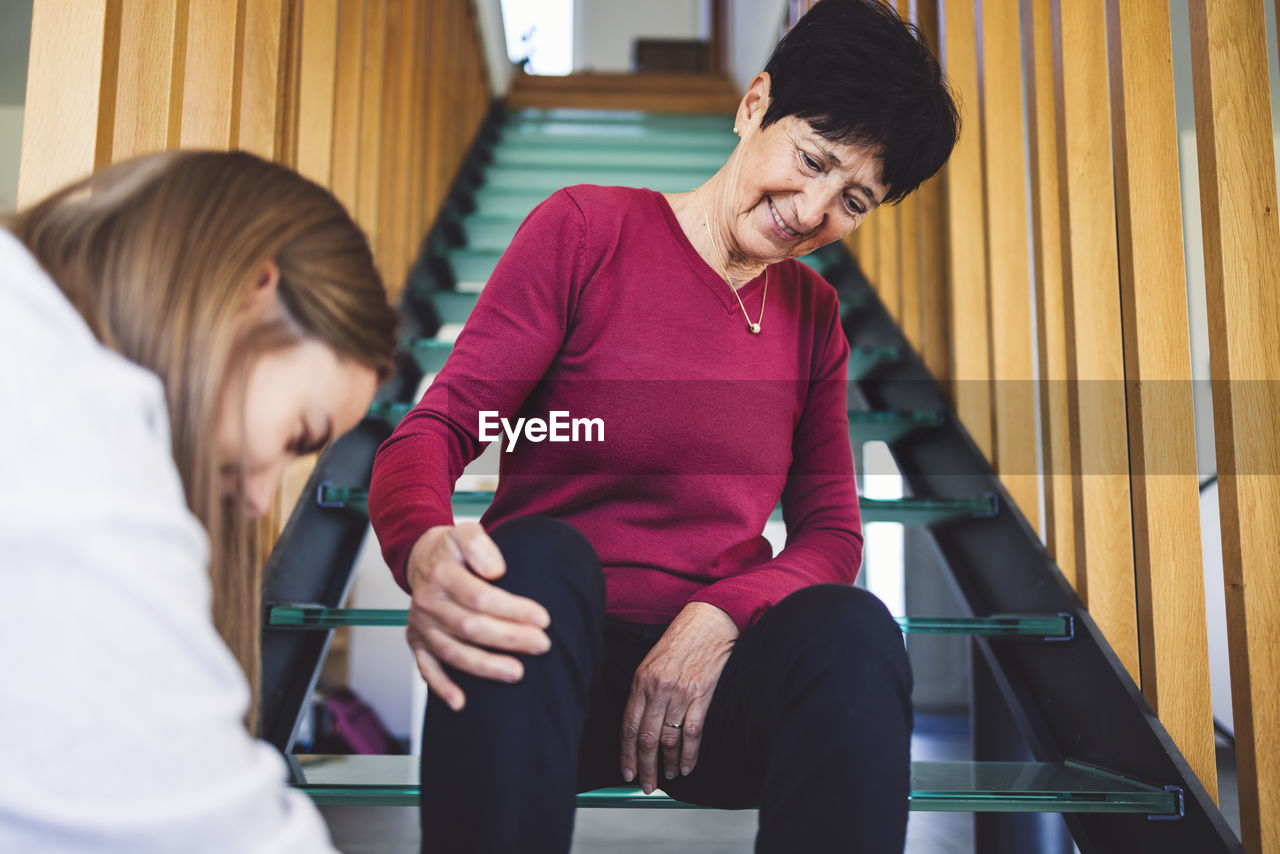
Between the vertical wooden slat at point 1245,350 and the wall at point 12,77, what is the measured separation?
91.9 inches

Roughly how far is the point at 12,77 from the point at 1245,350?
360cm

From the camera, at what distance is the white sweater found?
34 centimetres

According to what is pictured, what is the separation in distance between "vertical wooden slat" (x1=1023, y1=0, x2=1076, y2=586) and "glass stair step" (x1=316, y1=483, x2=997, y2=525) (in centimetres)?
12

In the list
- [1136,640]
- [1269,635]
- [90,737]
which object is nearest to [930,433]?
[1136,640]

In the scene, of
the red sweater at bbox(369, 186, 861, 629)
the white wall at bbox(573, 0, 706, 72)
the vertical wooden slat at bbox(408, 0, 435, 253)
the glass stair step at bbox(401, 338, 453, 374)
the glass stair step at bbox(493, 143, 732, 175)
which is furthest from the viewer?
the white wall at bbox(573, 0, 706, 72)

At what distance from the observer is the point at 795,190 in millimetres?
1005

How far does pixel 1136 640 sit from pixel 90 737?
123 cm

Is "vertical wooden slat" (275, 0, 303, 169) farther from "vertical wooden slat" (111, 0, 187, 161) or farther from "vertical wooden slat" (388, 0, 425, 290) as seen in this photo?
"vertical wooden slat" (388, 0, 425, 290)

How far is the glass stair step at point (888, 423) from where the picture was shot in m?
1.73

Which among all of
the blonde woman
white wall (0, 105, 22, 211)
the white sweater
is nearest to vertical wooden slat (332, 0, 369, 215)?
the blonde woman

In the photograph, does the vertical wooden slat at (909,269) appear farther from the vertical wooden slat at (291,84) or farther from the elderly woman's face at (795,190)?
the vertical wooden slat at (291,84)

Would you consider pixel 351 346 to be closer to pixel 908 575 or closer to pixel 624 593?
pixel 624 593

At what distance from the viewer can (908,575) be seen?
13.5 ft

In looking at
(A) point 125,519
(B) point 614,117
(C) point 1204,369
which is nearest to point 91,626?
(A) point 125,519
